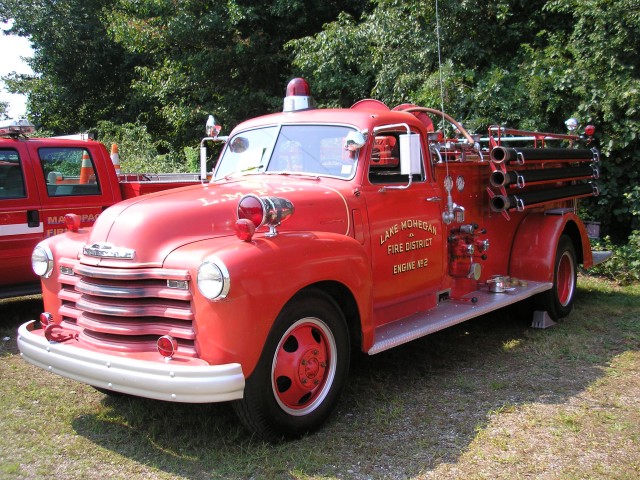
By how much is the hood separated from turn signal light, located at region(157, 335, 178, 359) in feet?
1.48

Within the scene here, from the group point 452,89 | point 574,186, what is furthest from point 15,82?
point 574,186

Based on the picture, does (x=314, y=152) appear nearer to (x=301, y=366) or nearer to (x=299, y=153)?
(x=299, y=153)

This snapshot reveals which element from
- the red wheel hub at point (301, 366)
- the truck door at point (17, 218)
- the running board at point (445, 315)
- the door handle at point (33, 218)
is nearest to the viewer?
the red wheel hub at point (301, 366)

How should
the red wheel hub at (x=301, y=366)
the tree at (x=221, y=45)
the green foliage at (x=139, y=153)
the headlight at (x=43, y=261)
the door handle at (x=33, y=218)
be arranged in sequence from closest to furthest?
the red wheel hub at (x=301, y=366) → the headlight at (x=43, y=261) → the door handle at (x=33, y=218) → the tree at (x=221, y=45) → the green foliage at (x=139, y=153)

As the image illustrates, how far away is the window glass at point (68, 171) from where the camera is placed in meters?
6.98

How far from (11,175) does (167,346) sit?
14.2ft

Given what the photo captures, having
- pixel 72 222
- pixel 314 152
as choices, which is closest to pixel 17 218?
pixel 72 222

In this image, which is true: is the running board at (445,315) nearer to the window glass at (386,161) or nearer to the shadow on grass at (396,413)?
the shadow on grass at (396,413)

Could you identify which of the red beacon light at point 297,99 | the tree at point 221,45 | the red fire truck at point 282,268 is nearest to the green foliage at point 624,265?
the red fire truck at point 282,268

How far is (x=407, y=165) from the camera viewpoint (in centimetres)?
446

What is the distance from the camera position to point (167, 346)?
3.45 meters

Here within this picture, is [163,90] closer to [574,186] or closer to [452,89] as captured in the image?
[452,89]

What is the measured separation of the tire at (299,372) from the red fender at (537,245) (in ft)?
10.2

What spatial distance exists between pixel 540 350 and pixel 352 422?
2401 mm
